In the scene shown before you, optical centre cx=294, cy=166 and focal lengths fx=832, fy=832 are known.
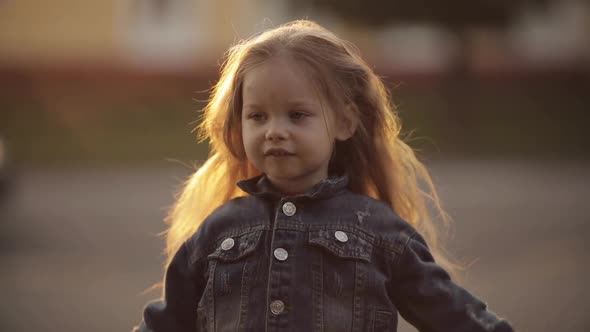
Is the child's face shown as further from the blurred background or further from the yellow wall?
the yellow wall

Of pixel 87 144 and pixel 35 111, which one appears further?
pixel 35 111

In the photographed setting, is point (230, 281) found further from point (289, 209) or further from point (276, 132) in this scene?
point (276, 132)

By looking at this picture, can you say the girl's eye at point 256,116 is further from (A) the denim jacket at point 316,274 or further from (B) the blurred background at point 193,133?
(B) the blurred background at point 193,133

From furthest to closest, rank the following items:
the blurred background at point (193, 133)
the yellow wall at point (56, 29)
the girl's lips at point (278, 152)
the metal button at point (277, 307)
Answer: the yellow wall at point (56, 29) < the blurred background at point (193, 133) < the girl's lips at point (278, 152) < the metal button at point (277, 307)

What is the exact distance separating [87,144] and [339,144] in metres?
12.6

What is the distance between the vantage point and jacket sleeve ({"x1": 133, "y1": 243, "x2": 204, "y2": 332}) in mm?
2447

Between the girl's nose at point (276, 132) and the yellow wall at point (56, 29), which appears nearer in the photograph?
the girl's nose at point (276, 132)

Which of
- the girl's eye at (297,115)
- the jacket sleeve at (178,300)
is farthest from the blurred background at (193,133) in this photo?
the girl's eye at (297,115)

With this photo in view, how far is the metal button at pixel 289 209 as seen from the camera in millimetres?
2365

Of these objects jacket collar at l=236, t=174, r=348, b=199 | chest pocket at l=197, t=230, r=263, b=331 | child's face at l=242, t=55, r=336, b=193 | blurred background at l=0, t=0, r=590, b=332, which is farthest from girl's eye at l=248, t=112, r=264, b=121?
blurred background at l=0, t=0, r=590, b=332

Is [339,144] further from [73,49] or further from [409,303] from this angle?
[73,49]

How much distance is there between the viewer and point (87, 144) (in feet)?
48.2

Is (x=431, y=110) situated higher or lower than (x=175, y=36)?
lower

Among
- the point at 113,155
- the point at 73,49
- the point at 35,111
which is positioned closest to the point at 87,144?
the point at 113,155
